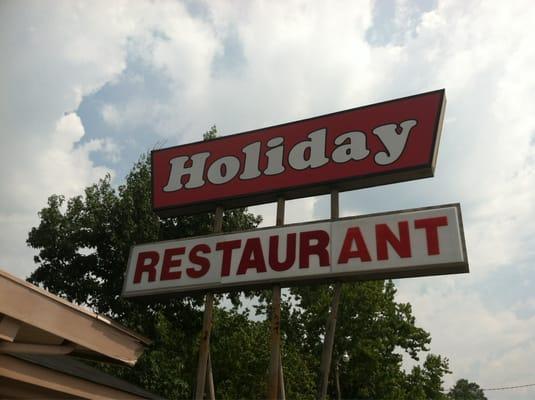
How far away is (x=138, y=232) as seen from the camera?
17141 mm

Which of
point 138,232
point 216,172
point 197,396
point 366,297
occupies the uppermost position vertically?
point 366,297

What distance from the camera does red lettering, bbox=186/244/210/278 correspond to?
904 cm

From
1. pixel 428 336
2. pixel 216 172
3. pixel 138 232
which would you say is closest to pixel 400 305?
pixel 428 336

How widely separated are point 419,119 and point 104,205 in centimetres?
1235

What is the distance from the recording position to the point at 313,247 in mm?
8398

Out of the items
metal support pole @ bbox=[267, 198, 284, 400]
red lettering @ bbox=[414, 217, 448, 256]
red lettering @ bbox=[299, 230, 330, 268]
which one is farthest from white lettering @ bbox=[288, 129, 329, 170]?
metal support pole @ bbox=[267, 198, 284, 400]

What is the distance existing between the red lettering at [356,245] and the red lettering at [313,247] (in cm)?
28

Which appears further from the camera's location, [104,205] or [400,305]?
[400,305]

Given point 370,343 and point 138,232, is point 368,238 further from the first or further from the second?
point 370,343

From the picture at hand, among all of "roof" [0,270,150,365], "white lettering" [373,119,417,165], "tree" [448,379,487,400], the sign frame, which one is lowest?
"roof" [0,270,150,365]

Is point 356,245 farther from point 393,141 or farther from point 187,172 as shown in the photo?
point 187,172

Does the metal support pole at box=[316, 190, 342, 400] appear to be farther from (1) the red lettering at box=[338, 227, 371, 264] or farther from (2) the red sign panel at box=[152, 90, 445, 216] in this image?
(2) the red sign panel at box=[152, 90, 445, 216]

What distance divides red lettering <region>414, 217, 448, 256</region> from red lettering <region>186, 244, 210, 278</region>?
381cm

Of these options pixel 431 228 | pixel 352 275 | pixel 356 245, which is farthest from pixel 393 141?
pixel 352 275
